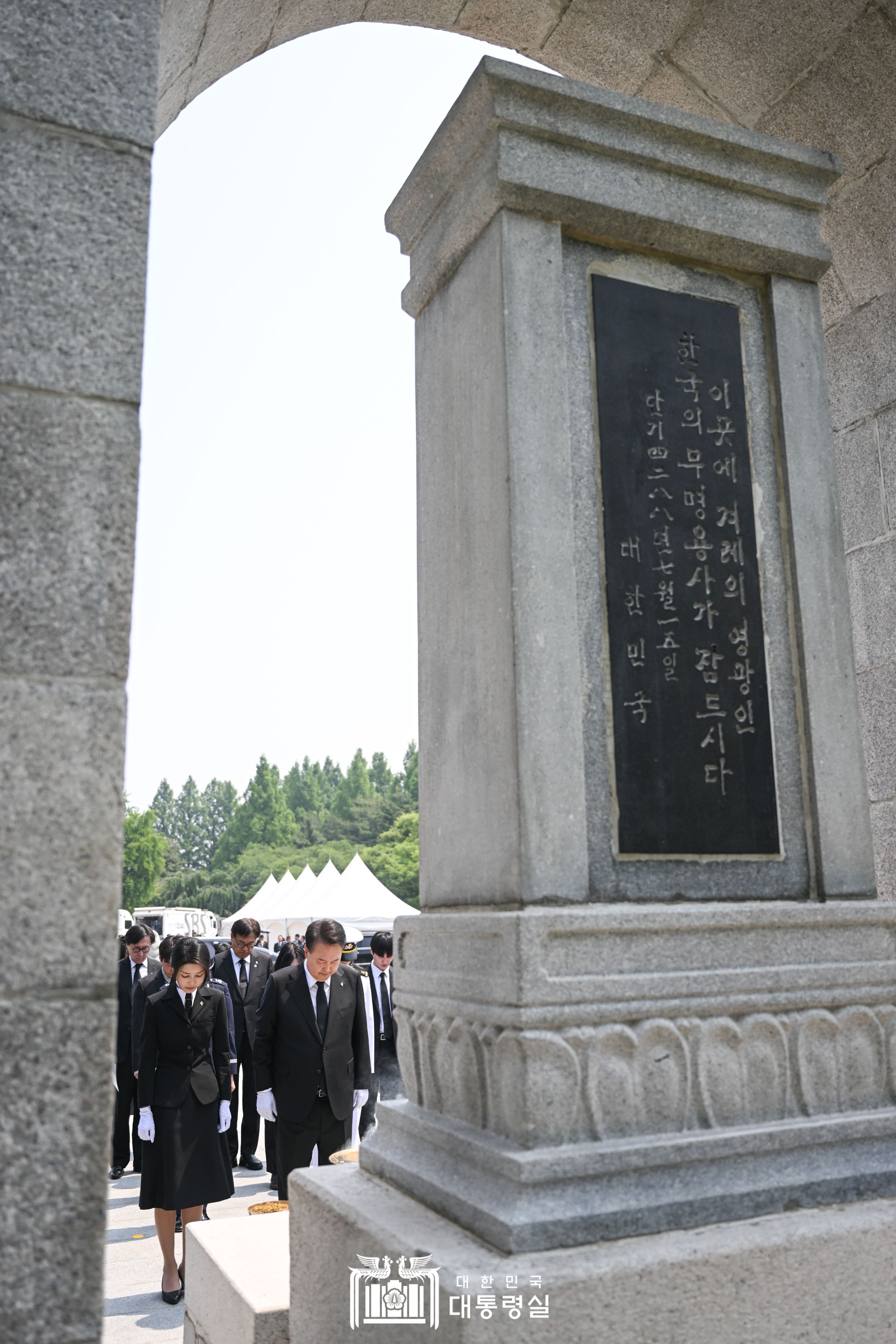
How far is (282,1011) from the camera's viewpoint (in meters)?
6.54

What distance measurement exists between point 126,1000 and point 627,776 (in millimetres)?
8222

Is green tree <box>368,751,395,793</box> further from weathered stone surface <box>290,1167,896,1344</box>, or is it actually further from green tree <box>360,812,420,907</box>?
weathered stone surface <box>290,1167,896,1344</box>

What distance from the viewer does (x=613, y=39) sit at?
4.53m

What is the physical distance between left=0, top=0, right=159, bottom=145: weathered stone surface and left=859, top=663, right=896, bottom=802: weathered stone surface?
348 centimetres

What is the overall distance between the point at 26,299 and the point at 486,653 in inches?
55.1

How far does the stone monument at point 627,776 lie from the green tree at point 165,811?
387ft

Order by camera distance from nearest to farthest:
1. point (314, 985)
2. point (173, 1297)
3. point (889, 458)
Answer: point (889, 458), point (173, 1297), point (314, 985)

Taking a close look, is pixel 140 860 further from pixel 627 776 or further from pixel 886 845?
pixel 627 776

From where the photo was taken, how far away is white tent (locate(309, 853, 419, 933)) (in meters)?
24.0

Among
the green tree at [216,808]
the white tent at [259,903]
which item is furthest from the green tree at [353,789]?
the white tent at [259,903]

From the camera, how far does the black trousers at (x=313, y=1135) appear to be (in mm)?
6270

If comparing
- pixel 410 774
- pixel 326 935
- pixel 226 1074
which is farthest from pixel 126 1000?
pixel 410 774

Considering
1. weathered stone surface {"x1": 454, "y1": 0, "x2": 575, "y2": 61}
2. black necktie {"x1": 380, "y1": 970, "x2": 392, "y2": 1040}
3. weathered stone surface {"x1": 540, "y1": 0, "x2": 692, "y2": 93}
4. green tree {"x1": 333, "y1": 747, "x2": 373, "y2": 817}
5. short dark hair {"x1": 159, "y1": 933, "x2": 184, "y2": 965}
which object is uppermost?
green tree {"x1": 333, "y1": 747, "x2": 373, "y2": 817}

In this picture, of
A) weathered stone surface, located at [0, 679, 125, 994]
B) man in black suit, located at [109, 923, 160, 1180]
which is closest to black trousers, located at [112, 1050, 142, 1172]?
man in black suit, located at [109, 923, 160, 1180]
